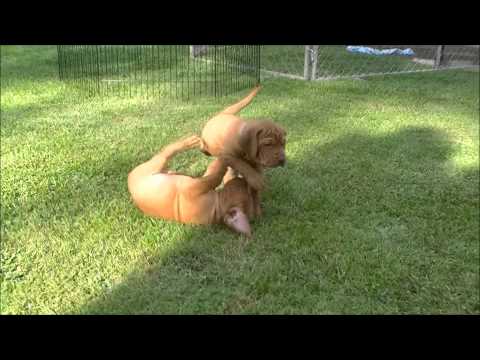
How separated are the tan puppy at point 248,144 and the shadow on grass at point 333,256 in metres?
0.39

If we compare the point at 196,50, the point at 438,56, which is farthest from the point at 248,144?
the point at 438,56

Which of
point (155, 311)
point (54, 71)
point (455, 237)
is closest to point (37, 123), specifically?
point (54, 71)

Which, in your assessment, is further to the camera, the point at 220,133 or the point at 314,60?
the point at 314,60

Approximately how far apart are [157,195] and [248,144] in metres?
0.62

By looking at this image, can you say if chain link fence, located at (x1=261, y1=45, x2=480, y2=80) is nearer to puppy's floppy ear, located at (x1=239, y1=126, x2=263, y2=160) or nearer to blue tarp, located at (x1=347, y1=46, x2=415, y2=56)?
blue tarp, located at (x1=347, y1=46, x2=415, y2=56)

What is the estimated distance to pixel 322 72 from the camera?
7398 millimetres

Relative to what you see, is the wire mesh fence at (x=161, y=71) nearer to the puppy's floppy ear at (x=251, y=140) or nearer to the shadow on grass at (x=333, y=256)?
the shadow on grass at (x=333, y=256)

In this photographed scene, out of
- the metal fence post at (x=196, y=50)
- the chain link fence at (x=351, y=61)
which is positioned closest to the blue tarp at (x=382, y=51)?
the chain link fence at (x=351, y=61)

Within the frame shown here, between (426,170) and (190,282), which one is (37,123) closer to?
(190,282)

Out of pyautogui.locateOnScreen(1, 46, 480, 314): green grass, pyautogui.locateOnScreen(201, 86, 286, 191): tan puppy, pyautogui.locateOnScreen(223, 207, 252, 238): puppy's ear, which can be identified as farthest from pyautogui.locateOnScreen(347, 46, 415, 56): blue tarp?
pyautogui.locateOnScreen(223, 207, 252, 238): puppy's ear

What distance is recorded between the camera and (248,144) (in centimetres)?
253

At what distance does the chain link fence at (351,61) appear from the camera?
23.4 ft

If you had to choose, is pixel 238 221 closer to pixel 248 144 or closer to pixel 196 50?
pixel 248 144

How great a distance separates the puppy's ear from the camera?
8.83 feet
